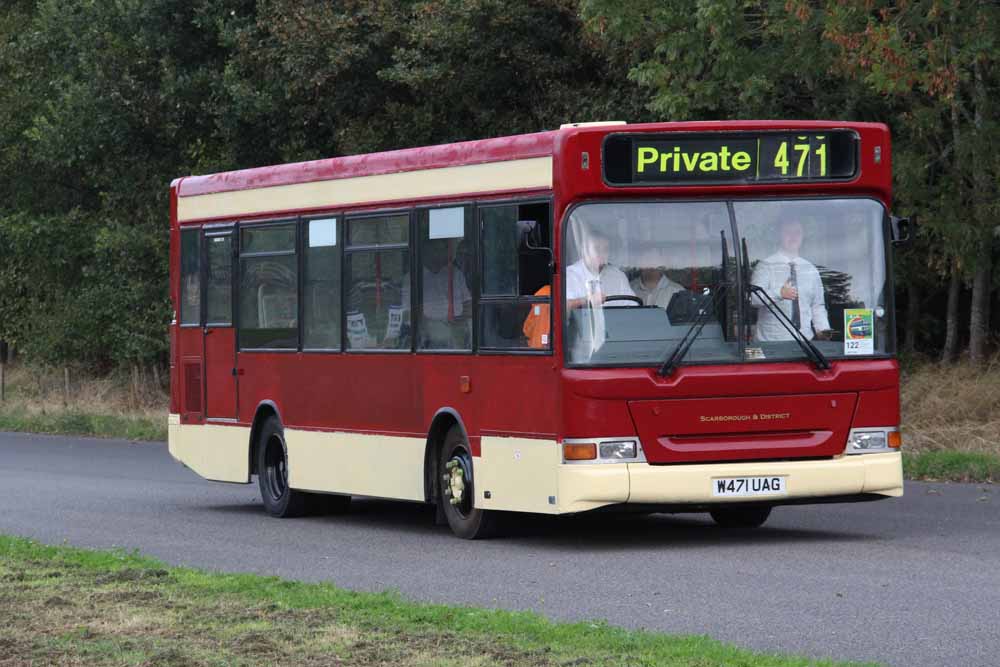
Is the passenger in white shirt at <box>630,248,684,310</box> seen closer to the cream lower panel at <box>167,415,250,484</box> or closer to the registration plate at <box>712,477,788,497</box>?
the registration plate at <box>712,477,788,497</box>

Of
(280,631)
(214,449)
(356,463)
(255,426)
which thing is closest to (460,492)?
(356,463)

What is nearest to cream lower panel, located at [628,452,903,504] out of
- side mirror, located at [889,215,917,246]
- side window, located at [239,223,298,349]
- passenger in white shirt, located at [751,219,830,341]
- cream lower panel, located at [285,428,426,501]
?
passenger in white shirt, located at [751,219,830,341]

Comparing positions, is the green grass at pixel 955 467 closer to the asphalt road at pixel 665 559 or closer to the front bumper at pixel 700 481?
the asphalt road at pixel 665 559

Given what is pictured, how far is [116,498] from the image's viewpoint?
20578 millimetres

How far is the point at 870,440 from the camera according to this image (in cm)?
1473

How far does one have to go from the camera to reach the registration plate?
46.9 feet

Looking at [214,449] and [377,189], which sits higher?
[377,189]

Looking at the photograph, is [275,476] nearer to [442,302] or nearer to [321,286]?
[321,286]

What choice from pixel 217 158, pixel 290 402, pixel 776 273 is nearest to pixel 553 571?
pixel 776 273

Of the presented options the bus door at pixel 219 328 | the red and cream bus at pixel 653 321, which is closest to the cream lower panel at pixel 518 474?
the red and cream bus at pixel 653 321

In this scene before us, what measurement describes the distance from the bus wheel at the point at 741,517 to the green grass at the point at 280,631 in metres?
4.83

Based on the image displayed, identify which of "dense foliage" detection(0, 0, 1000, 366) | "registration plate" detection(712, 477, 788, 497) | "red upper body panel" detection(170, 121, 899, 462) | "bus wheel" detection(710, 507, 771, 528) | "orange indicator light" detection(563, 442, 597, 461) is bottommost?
"bus wheel" detection(710, 507, 771, 528)

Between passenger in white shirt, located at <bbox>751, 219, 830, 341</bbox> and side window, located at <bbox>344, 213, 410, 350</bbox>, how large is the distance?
308 centimetres

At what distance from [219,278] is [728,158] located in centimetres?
655
